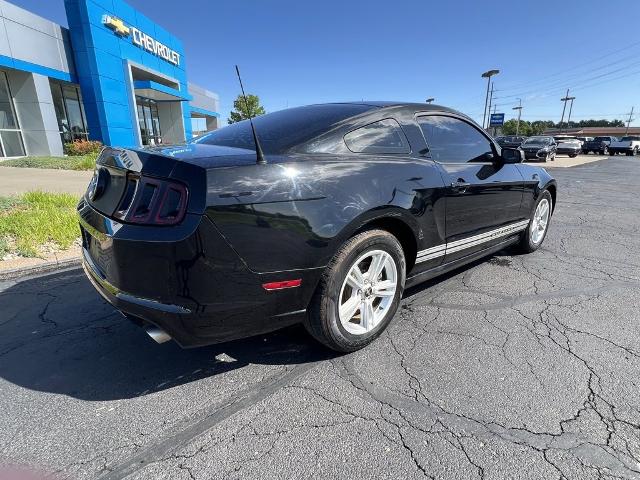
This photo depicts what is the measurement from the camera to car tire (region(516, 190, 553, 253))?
4.36m

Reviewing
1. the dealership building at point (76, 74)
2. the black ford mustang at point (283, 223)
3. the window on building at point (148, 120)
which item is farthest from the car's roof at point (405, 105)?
the window on building at point (148, 120)

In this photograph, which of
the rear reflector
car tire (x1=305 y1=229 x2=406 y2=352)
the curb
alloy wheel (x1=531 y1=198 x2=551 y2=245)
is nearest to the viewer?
the rear reflector

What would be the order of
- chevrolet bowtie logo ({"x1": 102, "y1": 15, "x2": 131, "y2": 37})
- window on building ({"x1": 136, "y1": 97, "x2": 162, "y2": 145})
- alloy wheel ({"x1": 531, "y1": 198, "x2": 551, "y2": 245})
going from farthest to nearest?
window on building ({"x1": 136, "y1": 97, "x2": 162, "y2": 145}) → chevrolet bowtie logo ({"x1": 102, "y1": 15, "x2": 131, "y2": 37}) → alloy wheel ({"x1": 531, "y1": 198, "x2": 551, "y2": 245})

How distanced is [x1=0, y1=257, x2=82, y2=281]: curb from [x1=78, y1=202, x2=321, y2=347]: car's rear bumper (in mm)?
2530

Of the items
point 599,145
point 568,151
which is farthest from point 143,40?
point 599,145

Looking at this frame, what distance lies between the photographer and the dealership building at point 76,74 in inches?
580

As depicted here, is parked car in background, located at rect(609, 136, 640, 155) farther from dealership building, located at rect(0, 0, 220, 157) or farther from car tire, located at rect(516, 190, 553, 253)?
car tire, located at rect(516, 190, 553, 253)

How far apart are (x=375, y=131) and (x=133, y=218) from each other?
1.68 meters

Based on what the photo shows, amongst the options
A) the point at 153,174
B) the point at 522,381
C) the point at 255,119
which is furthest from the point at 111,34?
the point at 522,381

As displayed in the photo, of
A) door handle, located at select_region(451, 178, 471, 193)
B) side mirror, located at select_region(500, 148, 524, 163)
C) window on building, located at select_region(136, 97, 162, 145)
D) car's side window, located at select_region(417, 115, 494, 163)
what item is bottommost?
door handle, located at select_region(451, 178, 471, 193)

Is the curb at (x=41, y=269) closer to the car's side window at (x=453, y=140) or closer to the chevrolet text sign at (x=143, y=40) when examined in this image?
the car's side window at (x=453, y=140)

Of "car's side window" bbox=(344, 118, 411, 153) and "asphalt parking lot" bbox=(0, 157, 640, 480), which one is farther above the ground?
"car's side window" bbox=(344, 118, 411, 153)

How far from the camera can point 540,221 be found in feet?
15.4

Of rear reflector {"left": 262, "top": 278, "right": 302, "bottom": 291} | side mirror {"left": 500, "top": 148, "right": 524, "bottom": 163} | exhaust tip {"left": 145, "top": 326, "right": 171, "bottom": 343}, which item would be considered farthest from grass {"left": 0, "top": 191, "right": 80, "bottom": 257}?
side mirror {"left": 500, "top": 148, "right": 524, "bottom": 163}
